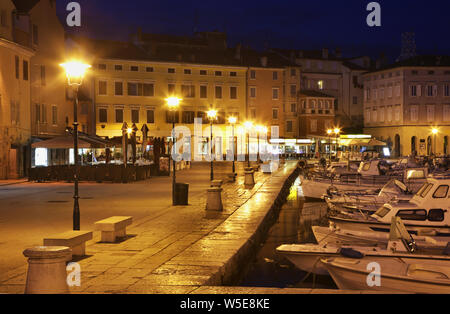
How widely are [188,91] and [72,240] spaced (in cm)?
6229

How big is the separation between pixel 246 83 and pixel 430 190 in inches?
2408

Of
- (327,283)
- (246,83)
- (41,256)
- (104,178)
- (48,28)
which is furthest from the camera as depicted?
(246,83)

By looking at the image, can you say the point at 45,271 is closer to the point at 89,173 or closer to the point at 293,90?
the point at 89,173

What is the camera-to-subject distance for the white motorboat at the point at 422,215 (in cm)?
1413

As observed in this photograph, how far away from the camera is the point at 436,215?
47.4 feet

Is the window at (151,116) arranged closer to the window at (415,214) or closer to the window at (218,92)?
the window at (218,92)

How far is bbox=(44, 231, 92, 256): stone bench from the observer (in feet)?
33.4

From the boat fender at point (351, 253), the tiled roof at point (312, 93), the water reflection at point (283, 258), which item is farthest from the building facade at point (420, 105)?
the boat fender at point (351, 253)

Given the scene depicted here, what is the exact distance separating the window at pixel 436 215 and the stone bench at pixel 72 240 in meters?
8.58

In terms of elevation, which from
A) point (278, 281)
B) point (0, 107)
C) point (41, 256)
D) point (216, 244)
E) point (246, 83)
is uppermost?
point (246, 83)

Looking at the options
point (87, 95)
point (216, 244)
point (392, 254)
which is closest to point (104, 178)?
point (216, 244)

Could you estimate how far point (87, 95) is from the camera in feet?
213

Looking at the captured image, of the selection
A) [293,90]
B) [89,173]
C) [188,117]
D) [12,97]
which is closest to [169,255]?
[89,173]

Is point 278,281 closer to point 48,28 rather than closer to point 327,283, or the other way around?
point 327,283
